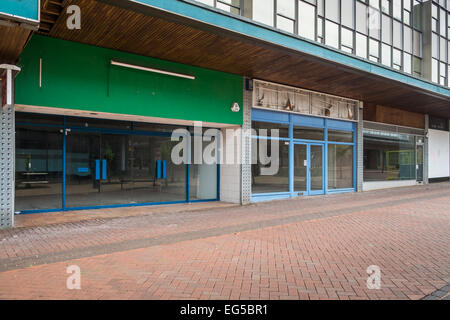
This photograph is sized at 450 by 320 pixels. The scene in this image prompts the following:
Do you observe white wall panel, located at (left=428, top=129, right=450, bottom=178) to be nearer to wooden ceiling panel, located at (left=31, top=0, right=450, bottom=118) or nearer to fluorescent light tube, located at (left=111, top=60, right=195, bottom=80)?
wooden ceiling panel, located at (left=31, top=0, right=450, bottom=118)

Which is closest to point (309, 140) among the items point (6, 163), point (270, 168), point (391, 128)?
point (270, 168)

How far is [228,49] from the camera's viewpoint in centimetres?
891

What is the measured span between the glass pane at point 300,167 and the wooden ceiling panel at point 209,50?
2.53 meters

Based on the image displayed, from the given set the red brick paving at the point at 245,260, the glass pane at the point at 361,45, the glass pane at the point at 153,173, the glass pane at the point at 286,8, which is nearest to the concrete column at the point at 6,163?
the red brick paving at the point at 245,260

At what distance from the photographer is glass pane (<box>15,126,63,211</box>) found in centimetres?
893

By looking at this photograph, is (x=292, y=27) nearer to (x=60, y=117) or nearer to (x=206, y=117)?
(x=206, y=117)

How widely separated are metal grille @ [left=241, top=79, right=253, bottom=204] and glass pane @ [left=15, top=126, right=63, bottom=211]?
5.76 metres

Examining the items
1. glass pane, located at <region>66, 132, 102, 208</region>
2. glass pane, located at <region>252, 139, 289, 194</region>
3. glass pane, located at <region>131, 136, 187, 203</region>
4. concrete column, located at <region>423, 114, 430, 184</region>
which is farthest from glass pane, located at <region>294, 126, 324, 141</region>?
concrete column, located at <region>423, 114, 430, 184</region>

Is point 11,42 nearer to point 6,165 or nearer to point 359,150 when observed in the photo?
point 6,165

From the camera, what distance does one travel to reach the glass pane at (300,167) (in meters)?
13.3

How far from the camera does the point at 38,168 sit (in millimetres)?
9156

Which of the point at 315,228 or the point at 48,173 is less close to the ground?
the point at 48,173
